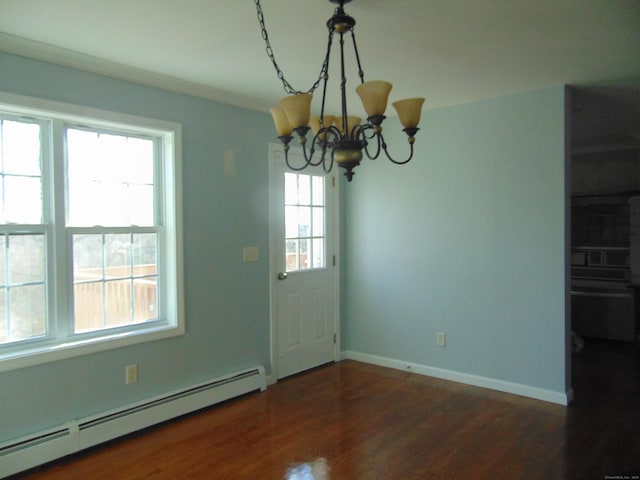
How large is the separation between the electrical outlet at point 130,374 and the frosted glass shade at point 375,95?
234 centimetres

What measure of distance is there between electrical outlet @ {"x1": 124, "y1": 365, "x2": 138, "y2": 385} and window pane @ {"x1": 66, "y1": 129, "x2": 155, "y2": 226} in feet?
3.19

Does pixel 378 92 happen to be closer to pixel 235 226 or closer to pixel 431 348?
pixel 235 226

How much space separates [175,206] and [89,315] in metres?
0.92

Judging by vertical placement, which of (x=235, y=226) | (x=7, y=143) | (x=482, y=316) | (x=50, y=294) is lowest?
(x=482, y=316)

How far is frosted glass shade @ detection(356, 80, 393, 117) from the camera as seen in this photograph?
1842 millimetres

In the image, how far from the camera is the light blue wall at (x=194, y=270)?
264cm

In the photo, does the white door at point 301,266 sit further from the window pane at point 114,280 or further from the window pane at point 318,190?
the window pane at point 114,280

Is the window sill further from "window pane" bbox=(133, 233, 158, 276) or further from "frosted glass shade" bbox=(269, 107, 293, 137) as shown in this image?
"frosted glass shade" bbox=(269, 107, 293, 137)

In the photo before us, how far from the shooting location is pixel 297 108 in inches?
74.5

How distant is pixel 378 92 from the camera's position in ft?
6.07

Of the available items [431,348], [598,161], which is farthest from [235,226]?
[598,161]

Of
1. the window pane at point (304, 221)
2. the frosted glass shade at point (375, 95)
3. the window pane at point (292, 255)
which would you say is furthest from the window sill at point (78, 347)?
the frosted glass shade at point (375, 95)

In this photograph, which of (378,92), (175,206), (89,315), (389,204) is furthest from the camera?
(389,204)

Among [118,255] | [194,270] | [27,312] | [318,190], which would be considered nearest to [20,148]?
[118,255]
